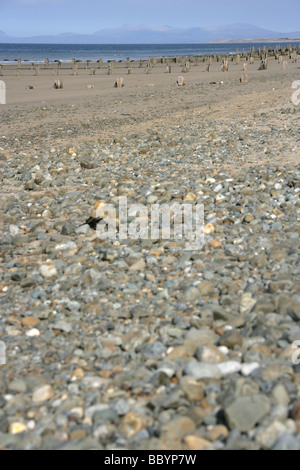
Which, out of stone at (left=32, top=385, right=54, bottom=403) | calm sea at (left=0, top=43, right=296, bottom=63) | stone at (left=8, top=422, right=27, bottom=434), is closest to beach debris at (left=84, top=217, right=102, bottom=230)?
stone at (left=32, top=385, right=54, bottom=403)

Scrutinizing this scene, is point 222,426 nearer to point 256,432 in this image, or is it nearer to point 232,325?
point 256,432

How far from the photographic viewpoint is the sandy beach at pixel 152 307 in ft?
9.28

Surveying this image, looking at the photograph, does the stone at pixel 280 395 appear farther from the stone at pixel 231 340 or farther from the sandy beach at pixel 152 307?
the stone at pixel 231 340

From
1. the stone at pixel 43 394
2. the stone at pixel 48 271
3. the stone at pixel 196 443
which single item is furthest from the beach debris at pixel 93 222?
the stone at pixel 196 443

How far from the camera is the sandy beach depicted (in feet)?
9.28

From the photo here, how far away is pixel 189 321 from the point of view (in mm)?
3998

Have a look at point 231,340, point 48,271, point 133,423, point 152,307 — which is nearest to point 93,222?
point 48,271

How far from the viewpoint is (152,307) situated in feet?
14.1

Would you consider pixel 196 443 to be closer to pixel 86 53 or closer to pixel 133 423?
pixel 133 423

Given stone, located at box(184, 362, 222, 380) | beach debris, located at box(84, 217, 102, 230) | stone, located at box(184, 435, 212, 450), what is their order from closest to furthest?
stone, located at box(184, 435, 212, 450), stone, located at box(184, 362, 222, 380), beach debris, located at box(84, 217, 102, 230)

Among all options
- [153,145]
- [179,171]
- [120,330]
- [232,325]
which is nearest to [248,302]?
[232,325]

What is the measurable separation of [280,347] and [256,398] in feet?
2.47

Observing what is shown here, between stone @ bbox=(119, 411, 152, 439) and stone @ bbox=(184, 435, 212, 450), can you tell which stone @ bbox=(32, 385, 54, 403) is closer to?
stone @ bbox=(119, 411, 152, 439)
